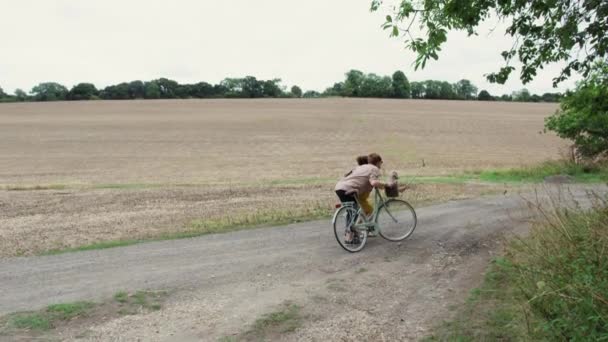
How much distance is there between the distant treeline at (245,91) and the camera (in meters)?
98.7

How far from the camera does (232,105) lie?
262 ft

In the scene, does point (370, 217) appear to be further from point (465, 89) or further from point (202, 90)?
point (465, 89)

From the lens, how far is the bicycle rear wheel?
26.8 ft

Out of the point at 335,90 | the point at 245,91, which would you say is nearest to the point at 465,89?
the point at 335,90

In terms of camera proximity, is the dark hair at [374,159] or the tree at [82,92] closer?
the dark hair at [374,159]

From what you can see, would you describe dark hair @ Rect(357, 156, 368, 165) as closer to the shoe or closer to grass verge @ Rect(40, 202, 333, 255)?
the shoe

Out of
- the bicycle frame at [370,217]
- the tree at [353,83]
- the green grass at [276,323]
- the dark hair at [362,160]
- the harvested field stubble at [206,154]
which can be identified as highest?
the tree at [353,83]

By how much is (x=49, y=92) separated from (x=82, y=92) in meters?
7.62

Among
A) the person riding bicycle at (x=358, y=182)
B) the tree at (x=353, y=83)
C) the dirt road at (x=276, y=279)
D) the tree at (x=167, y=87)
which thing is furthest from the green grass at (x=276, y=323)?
the tree at (x=353, y=83)

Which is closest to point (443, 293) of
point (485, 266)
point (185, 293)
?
point (485, 266)

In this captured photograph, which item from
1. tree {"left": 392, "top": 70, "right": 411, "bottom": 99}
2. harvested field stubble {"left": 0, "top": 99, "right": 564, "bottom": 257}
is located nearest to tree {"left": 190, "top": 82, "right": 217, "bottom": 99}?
harvested field stubble {"left": 0, "top": 99, "right": 564, "bottom": 257}

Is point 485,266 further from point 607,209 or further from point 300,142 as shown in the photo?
point 300,142

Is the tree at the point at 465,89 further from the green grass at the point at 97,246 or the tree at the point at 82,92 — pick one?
the green grass at the point at 97,246

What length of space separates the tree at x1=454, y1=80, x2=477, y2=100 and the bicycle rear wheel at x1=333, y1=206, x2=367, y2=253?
104m
